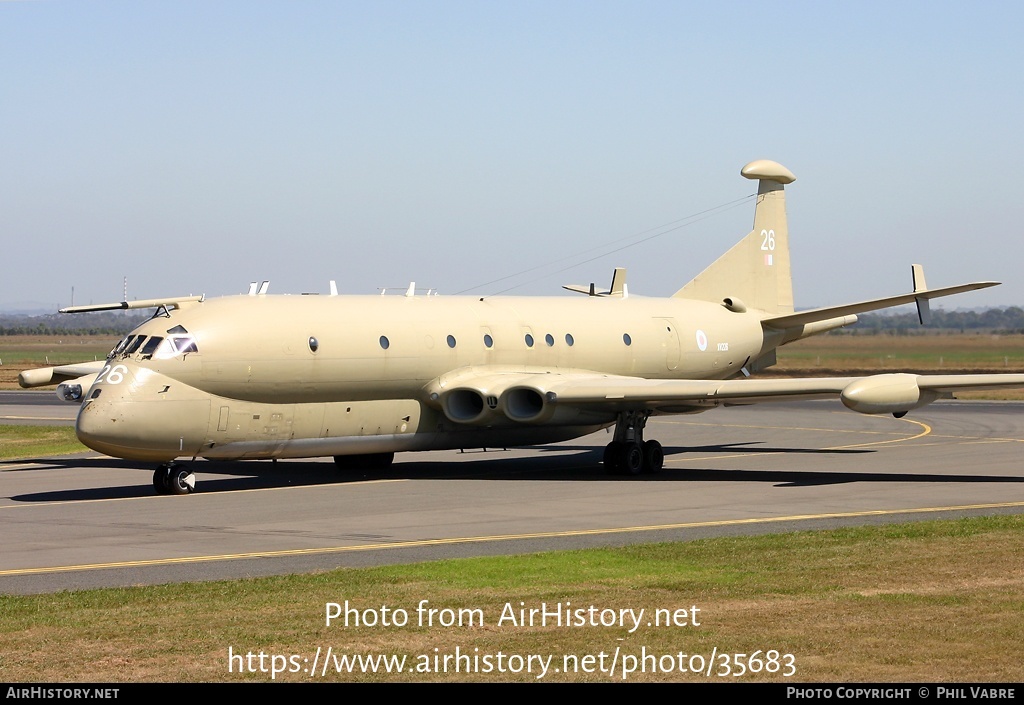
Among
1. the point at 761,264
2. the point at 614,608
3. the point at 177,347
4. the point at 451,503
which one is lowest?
the point at 614,608

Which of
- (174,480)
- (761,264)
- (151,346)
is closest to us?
(151,346)

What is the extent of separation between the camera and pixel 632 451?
24.7 meters

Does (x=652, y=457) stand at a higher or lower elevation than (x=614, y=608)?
higher

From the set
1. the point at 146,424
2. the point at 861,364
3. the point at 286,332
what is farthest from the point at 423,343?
the point at 861,364

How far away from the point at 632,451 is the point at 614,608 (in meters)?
Result: 13.6

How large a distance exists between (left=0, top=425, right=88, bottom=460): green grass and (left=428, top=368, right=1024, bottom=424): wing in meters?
10.9

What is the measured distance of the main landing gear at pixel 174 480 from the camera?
21.4 metres

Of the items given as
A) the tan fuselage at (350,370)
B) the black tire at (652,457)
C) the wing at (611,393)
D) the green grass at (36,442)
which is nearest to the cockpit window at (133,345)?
the tan fuselage at (350,370)

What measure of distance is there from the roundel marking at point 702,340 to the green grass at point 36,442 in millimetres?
13990

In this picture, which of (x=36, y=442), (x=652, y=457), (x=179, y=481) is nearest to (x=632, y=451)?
(x=652, y=457)

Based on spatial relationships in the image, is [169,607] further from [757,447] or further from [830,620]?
[757,447]

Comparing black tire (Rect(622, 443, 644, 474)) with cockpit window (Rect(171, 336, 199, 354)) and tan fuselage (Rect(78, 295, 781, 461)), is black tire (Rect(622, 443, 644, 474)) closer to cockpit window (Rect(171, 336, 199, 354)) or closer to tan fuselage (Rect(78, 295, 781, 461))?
tan fuselage (Rect(78, 295, 781, 461))

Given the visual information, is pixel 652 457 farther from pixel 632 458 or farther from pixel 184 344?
pixel 184 344
